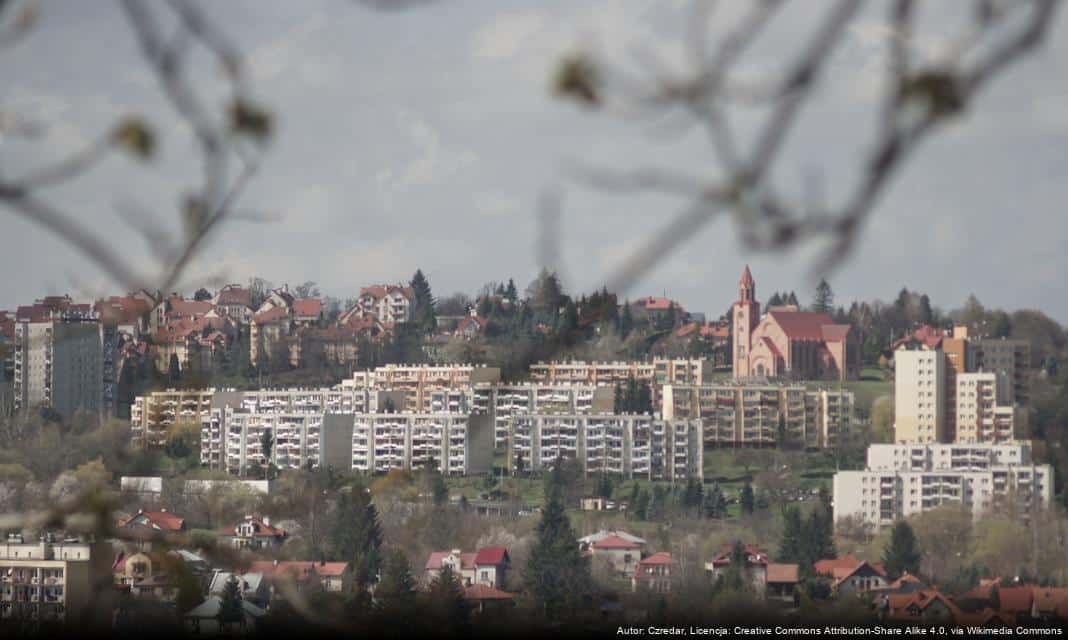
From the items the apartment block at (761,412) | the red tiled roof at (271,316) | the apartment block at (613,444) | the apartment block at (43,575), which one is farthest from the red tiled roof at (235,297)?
the apartment block at (43,575)

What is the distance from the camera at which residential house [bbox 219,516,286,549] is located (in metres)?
14.4

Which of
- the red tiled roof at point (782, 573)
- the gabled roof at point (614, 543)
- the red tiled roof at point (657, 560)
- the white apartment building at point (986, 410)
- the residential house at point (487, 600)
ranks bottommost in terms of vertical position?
the residential house at point (487, 600)

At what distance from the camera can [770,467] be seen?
22.7 m

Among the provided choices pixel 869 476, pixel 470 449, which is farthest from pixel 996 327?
pixel 470 449

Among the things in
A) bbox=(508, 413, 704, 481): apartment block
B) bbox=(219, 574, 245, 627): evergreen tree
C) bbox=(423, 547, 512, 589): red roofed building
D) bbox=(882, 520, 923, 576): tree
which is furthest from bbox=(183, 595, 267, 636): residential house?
bbox=(508, 413, 704, 481): apartment block

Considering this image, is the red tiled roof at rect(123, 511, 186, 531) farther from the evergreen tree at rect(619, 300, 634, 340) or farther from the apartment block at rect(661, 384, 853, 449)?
the apartment block at rect(661, 384, 853, 449)

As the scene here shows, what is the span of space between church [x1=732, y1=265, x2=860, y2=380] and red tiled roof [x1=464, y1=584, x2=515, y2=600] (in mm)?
13033

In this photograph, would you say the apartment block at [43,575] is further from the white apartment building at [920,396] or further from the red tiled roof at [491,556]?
the white apartment building at [920,396]

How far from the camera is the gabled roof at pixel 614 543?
16266 mm

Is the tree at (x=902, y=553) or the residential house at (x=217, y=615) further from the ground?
the residential house at (x=217, y=615)

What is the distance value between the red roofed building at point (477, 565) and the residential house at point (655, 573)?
3.96ft

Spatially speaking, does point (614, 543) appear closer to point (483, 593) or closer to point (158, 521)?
point (483, 593)

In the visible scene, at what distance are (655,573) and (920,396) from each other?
29.0 ft

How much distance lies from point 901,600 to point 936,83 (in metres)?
12.8
